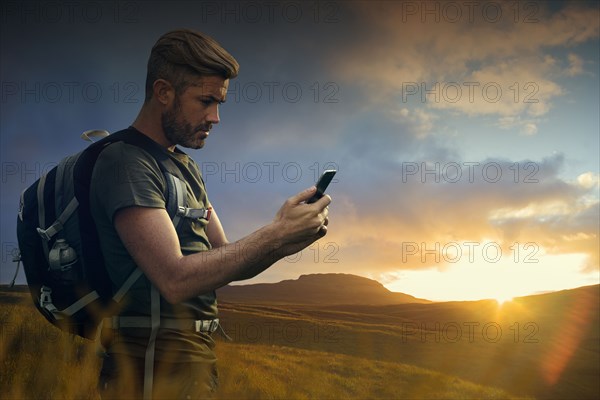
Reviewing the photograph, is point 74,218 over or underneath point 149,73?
underneath

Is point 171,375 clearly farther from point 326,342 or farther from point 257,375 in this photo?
point 326,342

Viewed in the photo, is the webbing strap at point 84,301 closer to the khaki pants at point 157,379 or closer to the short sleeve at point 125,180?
the khaki pants at point 157,379

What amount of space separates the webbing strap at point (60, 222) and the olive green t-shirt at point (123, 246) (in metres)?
0.12

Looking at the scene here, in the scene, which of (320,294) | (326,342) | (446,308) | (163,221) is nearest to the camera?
(163,221)

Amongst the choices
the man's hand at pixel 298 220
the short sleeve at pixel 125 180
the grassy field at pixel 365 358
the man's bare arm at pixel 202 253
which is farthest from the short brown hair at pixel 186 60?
the grassy field at pixel 365 358

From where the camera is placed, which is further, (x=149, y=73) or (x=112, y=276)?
(x=149, y=73)

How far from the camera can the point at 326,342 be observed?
3641 cm

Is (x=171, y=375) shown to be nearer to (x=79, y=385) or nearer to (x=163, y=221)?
(x=163, y=221)

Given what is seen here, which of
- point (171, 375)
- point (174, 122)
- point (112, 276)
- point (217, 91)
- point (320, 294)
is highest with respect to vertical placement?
point (217, 91)

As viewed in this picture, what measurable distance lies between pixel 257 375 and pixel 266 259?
10889 mm

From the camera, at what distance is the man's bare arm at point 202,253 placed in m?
2.56

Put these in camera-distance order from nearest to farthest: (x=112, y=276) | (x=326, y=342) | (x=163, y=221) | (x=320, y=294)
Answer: (x=163, y=221) → (x=112, y=276) → (x=326, y=342) → (x=320, y=294)

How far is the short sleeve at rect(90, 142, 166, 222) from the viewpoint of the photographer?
8.77ft

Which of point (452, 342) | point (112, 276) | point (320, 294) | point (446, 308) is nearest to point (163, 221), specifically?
point (112, 276)
